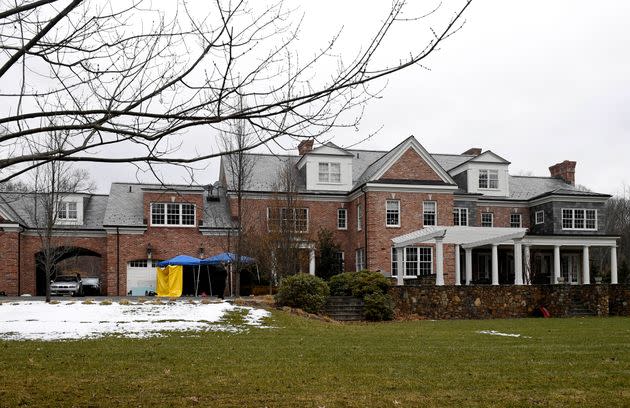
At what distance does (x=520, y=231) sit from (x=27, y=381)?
2211cm

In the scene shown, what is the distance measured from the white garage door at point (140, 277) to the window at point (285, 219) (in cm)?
750

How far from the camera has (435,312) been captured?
1000 inches

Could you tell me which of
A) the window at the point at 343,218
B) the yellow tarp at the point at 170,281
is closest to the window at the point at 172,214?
the yellow tarp at the point at 170,281

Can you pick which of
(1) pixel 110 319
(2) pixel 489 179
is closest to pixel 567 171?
(2) pixel 489 179

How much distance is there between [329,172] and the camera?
38250 mm

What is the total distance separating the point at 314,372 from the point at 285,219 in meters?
21.0

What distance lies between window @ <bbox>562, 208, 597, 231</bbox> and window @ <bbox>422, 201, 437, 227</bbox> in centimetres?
926

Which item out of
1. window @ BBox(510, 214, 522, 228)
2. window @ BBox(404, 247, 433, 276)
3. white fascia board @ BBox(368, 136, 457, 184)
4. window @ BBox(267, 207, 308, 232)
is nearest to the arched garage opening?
window @ BBox(267, 207, 308, 232)

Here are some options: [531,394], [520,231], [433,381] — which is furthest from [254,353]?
[520,231]

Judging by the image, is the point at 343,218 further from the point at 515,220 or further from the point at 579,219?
the point at 579,219

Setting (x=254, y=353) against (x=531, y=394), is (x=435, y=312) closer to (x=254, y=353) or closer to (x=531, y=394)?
(x=254, y=353)

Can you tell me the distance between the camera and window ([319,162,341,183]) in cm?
3822

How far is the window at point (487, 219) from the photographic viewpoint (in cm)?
4100

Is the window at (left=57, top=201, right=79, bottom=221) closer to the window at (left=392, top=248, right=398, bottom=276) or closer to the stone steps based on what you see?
the window at (left=392, top=248, right=398, bottom=276)
